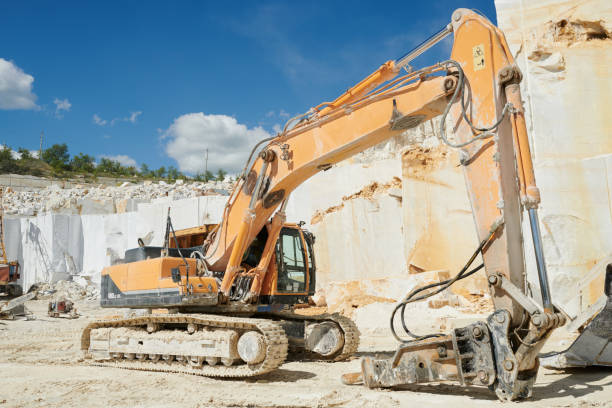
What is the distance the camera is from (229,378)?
610 centimetres

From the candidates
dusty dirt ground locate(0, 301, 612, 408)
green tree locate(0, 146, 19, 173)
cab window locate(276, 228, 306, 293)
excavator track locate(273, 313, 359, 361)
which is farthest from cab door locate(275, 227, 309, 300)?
green tree locate(0, 146, 19, 173)

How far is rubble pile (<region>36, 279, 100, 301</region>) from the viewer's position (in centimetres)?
2183

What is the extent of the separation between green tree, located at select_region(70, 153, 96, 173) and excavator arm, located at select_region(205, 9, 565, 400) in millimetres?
56444

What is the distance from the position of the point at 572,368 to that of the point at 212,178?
49.5 metres

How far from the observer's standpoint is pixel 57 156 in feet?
192

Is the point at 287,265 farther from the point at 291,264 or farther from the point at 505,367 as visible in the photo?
the point at 505,367

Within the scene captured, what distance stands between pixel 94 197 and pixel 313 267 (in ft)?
82.9

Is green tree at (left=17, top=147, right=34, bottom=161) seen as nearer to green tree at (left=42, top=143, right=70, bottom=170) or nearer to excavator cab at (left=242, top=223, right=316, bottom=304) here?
green tree at (left=42, top=143, right=70, bottom=170)

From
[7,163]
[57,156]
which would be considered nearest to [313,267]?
[7,163]

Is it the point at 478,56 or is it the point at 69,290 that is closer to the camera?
the point at 478,56

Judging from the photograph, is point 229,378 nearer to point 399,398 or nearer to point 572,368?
point 399,398

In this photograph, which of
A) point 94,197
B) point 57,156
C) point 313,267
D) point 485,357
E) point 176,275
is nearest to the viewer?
point 485,357

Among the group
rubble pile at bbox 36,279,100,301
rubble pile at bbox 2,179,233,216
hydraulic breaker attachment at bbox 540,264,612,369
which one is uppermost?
rubble pile at bbox 2,179,233,216

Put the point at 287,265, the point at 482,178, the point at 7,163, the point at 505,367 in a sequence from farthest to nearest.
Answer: the point at 7,163
the point at 287,265
the point at 482,178
the point at 505,367
